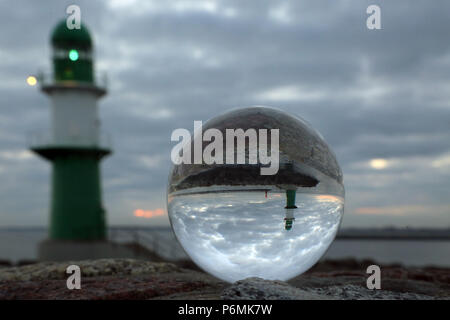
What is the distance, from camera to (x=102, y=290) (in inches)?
207

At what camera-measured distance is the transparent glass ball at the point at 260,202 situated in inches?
190

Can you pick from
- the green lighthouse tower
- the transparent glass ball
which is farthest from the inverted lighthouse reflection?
the green lighthouse tower

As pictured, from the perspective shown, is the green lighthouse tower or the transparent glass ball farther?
the green lighthouse tower

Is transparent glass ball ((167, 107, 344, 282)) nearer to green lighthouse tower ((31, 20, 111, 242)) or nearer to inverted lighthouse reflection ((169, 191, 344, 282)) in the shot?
inverted lighthouse reflection ((169, 191, 344, 282))

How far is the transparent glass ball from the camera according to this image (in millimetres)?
4828

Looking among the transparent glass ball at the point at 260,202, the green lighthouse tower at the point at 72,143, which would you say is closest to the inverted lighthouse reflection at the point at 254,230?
the transparent glass ball at the point at 260,202

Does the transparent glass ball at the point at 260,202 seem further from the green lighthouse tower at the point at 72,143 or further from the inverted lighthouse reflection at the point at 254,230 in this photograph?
the green lighthouse tower at the point at 72,143

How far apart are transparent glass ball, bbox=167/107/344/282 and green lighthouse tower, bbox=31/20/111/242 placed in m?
18.0

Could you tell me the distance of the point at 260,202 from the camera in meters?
4.80

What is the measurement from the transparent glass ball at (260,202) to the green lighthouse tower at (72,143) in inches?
708

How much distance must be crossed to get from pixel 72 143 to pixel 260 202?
756 inches
